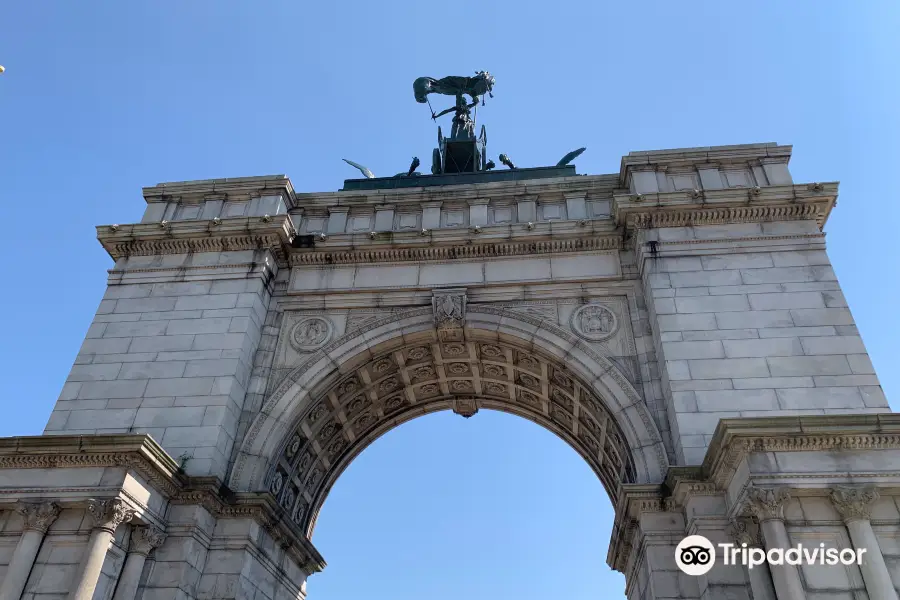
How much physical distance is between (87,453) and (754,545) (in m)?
13.5

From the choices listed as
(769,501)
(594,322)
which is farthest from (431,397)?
(769,501)

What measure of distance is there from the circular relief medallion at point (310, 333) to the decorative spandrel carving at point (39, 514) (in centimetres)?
736

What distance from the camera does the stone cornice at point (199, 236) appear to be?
20750mm

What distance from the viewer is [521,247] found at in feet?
67.9

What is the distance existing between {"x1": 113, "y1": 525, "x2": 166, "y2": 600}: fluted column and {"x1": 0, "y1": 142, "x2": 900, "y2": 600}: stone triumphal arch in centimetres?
4

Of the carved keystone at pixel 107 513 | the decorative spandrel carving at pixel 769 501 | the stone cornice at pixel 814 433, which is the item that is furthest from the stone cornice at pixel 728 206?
the carved keystone at pixel 107 513

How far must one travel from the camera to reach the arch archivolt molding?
58.4ft

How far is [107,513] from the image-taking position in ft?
45.6

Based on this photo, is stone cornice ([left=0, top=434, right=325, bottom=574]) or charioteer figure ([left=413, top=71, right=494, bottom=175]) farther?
charioteer figure ([left=413, top=71, right=494, bottom=175])

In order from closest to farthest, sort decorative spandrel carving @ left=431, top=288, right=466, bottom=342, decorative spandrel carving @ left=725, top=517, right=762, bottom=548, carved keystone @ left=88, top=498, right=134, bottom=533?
decorative spandrel carving @ left=725, top=517, right=762, bottom=548 < carved keystone @ left=88, top=498, right=134, bottom=533 < decorative spandrel carving @ left=431, top=288, right=466, bottom=342

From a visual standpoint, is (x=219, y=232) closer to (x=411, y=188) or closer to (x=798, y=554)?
(x=411, y=188)

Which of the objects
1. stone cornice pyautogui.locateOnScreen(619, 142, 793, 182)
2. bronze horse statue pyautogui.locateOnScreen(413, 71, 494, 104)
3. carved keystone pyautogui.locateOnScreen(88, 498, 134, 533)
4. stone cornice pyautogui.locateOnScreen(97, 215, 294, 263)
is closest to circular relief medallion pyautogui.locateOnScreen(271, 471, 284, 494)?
carved keystone pyautogui.locateOnScreen(88, 498, 134, 533)

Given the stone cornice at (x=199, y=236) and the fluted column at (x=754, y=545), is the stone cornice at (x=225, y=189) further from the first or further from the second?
the fluted column at (x=754, y=545)

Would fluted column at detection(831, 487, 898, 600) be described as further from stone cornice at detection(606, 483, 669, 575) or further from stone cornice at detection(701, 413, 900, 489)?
stone cornice at detection(606, 483, 669, 575)
